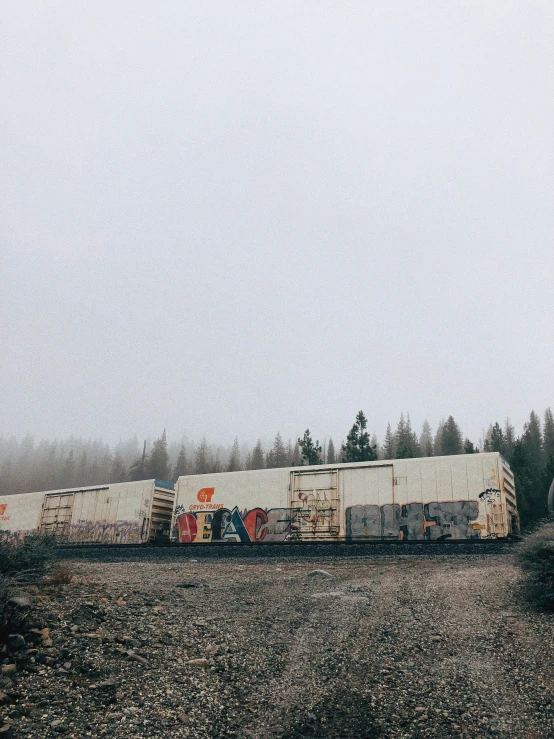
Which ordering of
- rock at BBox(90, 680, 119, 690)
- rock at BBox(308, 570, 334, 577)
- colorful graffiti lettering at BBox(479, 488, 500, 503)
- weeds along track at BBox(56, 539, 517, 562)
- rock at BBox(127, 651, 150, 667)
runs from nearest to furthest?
rock at BBox(90, 680, 119, 690)
rock at BBox(127, 651, 150, 667)
rock at BBox(308, 570, 334, 577)
weeds along track at BBox(56, 539, 517, 562)
colorful graffiti lettering at BBox(479, 488, 500, 503)

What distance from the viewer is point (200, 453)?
110250 millimetres

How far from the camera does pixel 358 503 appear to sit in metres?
20.0

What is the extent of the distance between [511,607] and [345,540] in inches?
403

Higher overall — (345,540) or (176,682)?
(345,540)

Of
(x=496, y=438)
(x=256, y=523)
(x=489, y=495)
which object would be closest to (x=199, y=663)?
(x=489, y=495)

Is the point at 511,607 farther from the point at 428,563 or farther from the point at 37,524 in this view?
the point at 37,524

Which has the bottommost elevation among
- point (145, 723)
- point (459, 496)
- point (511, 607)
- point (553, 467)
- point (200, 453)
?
point (145, 723)

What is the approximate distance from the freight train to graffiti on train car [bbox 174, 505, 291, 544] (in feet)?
0.14

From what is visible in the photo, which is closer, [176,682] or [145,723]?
[145,723]

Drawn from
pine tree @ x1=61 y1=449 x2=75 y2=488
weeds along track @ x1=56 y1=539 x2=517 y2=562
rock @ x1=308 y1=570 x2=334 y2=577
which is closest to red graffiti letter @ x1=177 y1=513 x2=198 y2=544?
weeds along track @ x1=56 y1=539 x2=517 y2=562

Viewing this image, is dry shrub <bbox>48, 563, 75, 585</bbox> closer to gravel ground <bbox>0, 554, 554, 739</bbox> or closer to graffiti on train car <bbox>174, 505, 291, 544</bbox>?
gravel ground <bbox>0, 554, 554, 739</bbox>

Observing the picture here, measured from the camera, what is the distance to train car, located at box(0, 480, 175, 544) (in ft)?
82.4

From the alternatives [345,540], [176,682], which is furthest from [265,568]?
[176,682]

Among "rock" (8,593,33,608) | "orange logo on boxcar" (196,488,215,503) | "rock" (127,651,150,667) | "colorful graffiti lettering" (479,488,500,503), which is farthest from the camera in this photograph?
"orange logo on boxcar" (196,488,215,503)
